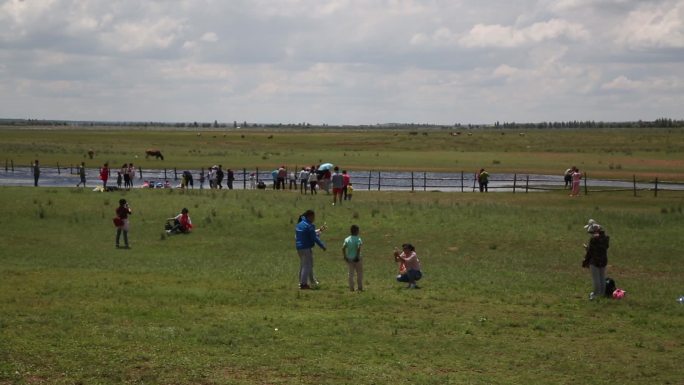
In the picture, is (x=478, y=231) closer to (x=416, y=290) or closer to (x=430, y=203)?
(x=430, y=203)

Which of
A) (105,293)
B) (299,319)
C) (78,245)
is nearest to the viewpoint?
(299,319)

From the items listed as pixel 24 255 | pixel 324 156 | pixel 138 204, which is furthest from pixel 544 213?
pixel 324 156

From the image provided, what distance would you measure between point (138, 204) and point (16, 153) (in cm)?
6695

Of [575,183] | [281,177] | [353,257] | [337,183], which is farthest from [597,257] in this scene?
[281,177]

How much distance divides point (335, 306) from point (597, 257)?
235 inches

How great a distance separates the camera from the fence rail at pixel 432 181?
55.0 meters

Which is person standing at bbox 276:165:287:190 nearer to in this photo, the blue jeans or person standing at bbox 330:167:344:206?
person standing at bbox 330:167:344:206

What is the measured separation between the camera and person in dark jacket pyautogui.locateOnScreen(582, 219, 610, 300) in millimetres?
18906

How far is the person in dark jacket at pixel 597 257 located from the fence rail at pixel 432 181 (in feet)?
100

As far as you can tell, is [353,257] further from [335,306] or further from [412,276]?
[335,306]

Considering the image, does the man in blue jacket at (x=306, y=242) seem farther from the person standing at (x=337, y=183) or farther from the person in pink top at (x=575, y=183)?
the person in pink top at (x=575, y=183)

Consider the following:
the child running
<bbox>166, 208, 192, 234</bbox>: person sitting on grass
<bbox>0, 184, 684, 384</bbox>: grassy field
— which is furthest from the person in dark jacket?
<bbox>166, 208, 192, 234</bbox>: person sitting on grass

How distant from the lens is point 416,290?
2011 centimetres

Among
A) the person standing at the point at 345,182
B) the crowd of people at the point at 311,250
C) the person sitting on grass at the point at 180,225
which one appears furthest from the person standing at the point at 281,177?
the crowd of people at the point at 311,250
